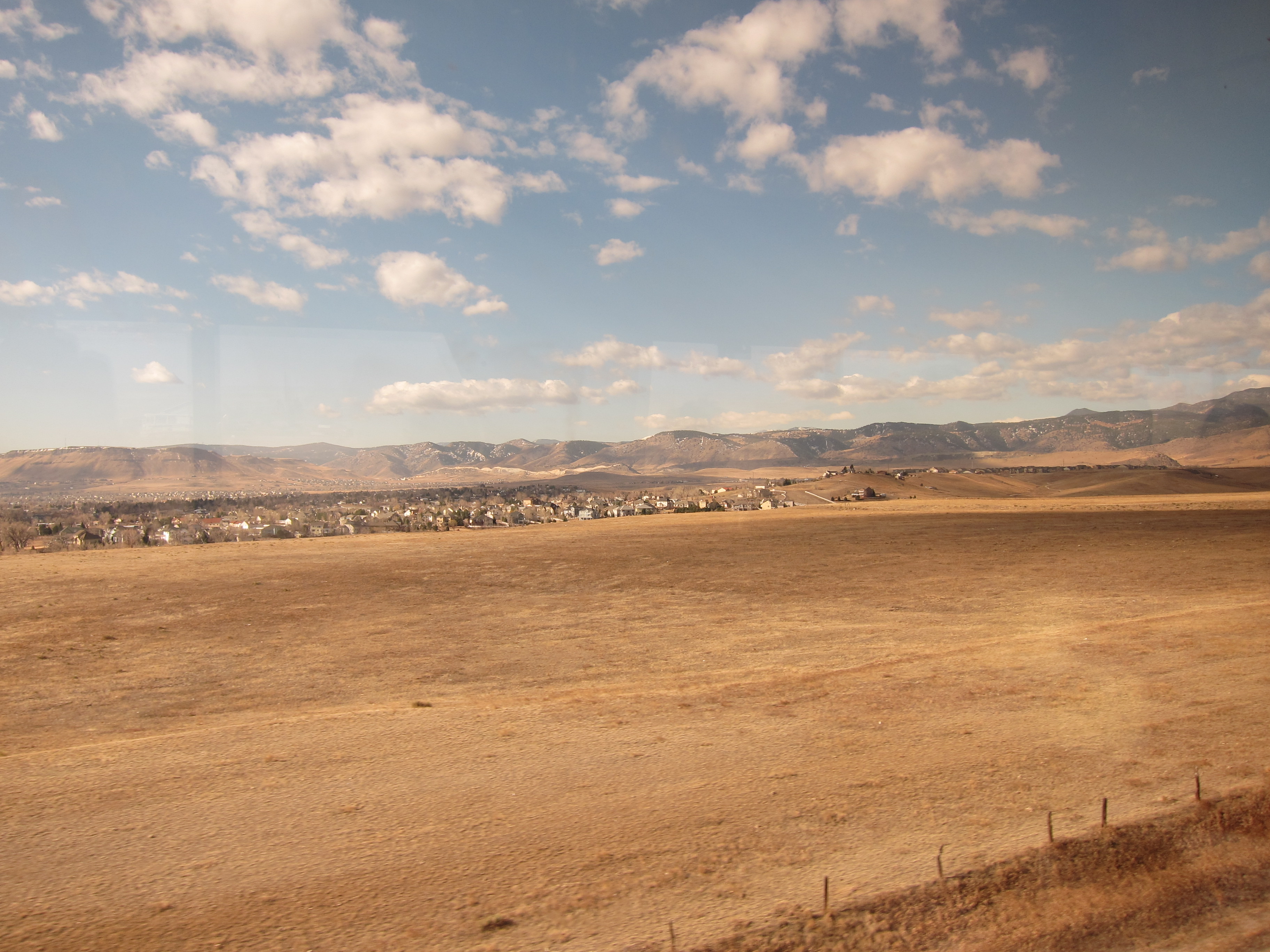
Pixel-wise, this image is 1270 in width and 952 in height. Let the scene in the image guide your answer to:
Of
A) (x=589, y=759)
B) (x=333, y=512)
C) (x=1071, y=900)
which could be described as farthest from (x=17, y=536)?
(x=1071, y=900)

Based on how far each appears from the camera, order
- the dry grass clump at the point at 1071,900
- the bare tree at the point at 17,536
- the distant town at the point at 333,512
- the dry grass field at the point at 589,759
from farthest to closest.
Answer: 1. the distant town at the point at 333,512
2. the bare tree at the point at 17,536
3. the dry grass field at the point at 589,759
4. the dry grass clump at the point at 1071,900

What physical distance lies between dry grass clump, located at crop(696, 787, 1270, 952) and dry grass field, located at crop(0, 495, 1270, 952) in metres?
0.06

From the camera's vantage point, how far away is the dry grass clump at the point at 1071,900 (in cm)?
506

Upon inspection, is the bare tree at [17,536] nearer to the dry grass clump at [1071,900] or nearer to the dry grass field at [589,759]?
the dry grass field at [589,759]

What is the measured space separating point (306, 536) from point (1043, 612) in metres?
41.1

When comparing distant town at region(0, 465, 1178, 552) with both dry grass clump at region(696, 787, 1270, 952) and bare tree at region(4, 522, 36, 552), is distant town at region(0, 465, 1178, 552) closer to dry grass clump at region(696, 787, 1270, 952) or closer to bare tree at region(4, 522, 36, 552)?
bare tree at region(4, 522, 36, 552)

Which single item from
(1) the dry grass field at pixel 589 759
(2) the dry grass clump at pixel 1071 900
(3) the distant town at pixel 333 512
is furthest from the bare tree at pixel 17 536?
(2) the dry grass clump at pixel 1071 900

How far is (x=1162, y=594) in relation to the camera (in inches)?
785

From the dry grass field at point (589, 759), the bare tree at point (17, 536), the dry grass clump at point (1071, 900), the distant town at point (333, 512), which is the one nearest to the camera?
the dry grass clump at point (1071, 900)

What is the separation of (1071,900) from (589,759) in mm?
4942

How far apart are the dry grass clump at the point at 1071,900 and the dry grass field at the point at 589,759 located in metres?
0.06

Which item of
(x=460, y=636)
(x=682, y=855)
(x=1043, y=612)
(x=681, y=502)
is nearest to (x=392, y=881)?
(x=682, y=855)

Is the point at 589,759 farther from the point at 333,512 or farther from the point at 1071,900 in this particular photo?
the point at 333,512

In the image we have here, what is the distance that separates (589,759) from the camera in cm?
848
